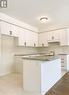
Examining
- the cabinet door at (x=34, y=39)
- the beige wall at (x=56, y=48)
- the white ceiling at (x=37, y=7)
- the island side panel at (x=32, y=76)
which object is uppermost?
the white ceiling at (x=37, y=7)

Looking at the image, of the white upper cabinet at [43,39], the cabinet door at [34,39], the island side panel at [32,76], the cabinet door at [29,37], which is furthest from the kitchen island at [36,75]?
the white upper cabinet at [43,39]

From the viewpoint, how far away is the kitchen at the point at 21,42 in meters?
4.25

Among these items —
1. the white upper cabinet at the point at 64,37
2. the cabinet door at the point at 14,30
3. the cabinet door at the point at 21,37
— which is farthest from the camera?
the white upper cabinet at the point at 64,37

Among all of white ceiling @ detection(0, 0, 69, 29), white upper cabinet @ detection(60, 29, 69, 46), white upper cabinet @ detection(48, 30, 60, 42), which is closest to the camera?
white ceiling @ detection(0, 0, 69, 29)

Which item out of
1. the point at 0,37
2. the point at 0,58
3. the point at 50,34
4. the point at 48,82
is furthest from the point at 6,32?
the point at 50,34

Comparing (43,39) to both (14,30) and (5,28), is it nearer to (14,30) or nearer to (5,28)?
(14,30)

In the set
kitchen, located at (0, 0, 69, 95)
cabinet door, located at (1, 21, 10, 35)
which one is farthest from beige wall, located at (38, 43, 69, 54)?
cabinet door, located at (1, 21, 10, 35)

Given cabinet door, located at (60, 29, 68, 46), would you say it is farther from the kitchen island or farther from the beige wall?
the kitchen island

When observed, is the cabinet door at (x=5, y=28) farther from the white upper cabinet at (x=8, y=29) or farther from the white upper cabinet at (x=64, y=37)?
the white upper cabinet at (x=64, y=37)

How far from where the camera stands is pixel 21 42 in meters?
5.98

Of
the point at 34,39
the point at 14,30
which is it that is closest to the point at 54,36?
the point at 34,39

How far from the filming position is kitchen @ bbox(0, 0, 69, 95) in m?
4.25

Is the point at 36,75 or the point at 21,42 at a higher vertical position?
the point at 21,42

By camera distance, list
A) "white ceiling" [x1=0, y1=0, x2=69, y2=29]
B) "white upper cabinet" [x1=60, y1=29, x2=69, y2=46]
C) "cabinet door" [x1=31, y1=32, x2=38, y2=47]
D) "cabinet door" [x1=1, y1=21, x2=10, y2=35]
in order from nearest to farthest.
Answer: "white ceiling" [x1=0, y1=0, x2=69, y2=29] → "cabinet door" [x1=1, y1=21, x2=10, y2=35] → "white upper cabinet" [x1=60, y1=29, x2=69, y2=46] → "cabinet door" [x1=31, y1=32, x2=38, y2=47]
